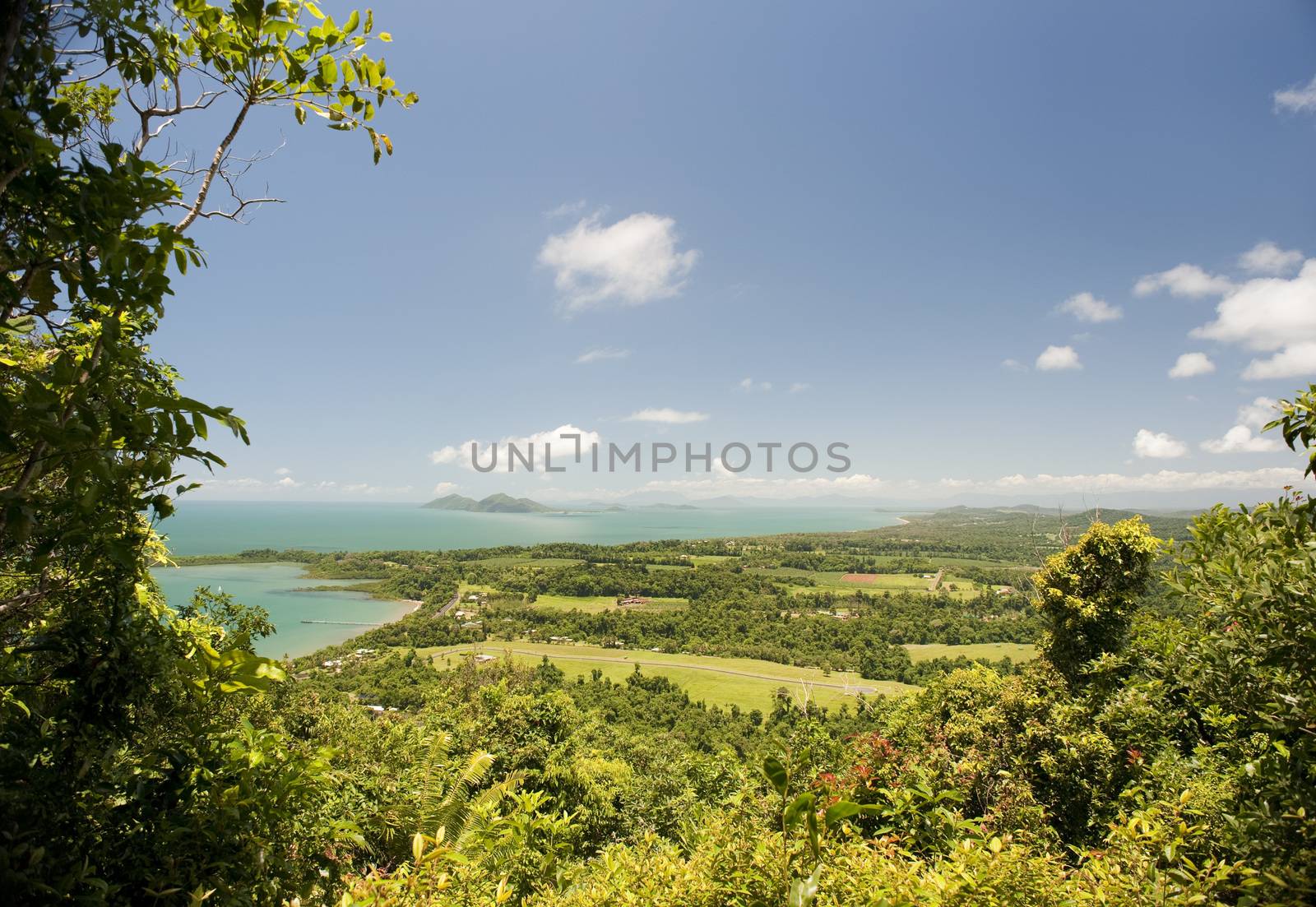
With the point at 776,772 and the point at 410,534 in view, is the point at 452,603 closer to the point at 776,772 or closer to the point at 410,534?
the point at 776,772

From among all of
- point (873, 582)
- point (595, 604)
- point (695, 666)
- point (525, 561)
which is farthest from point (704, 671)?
point (525, 561)

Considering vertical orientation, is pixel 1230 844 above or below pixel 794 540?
above

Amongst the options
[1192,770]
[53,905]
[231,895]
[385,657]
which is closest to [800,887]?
[231,895]

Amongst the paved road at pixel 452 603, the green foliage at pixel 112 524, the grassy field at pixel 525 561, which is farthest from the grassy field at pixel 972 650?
the grassy field at pixel 525 561

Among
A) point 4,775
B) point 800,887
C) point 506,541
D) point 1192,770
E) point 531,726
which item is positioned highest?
point 4,775

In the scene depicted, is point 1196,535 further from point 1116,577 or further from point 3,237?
point 1116,577

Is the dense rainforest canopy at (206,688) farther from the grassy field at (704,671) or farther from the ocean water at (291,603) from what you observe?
the ocean water at (291,603)

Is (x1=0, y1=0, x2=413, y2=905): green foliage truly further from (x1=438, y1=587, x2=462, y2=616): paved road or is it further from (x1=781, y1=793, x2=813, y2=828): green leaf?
(x1=438, y1=587, x2=462, y2=616): paved road
